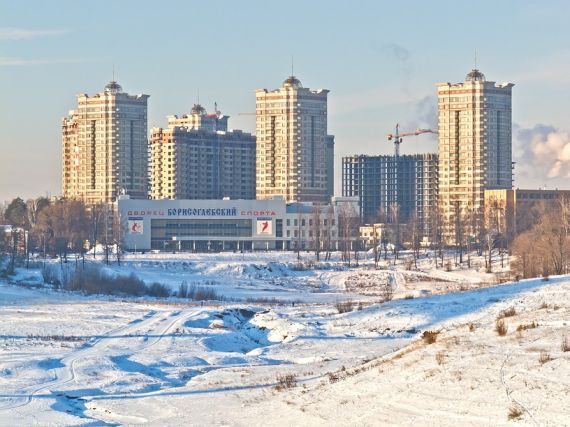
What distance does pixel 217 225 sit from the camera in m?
174

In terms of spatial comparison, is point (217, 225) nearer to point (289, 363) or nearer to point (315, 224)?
point (315, 224)

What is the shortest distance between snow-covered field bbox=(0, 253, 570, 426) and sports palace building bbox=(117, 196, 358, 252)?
301ft

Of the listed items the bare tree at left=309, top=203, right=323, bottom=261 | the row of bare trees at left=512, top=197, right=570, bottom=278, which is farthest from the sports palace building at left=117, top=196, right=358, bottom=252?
the row of bare trees at left=512, top=197, right=570, bottom=278

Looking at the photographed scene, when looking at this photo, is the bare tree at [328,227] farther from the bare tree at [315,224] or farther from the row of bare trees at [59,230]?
the row of bare trees at [59,230]

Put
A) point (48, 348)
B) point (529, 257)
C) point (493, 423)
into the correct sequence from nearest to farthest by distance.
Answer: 1. point (493, 423)
2. point (48, 348)
3. point (529, 257)

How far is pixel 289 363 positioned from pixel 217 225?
434 feet

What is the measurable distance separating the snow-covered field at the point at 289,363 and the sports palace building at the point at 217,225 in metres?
91.6

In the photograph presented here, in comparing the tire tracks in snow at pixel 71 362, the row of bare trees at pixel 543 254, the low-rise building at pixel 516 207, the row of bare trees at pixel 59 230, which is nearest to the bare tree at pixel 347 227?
the low-rise building at pixel 516 207

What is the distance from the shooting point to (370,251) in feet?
548

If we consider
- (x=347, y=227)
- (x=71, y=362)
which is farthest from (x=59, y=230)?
(x=71, y=362)

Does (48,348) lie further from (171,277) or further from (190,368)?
(171,277)

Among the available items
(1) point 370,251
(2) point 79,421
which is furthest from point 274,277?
(2) point 79,421

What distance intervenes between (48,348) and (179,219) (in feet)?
411

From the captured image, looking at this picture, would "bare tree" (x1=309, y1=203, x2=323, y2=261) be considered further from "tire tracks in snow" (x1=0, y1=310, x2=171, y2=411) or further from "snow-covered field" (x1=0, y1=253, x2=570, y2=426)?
"tire tracks in snow" (x1=0, y1=310, x2=171, y2=411)
